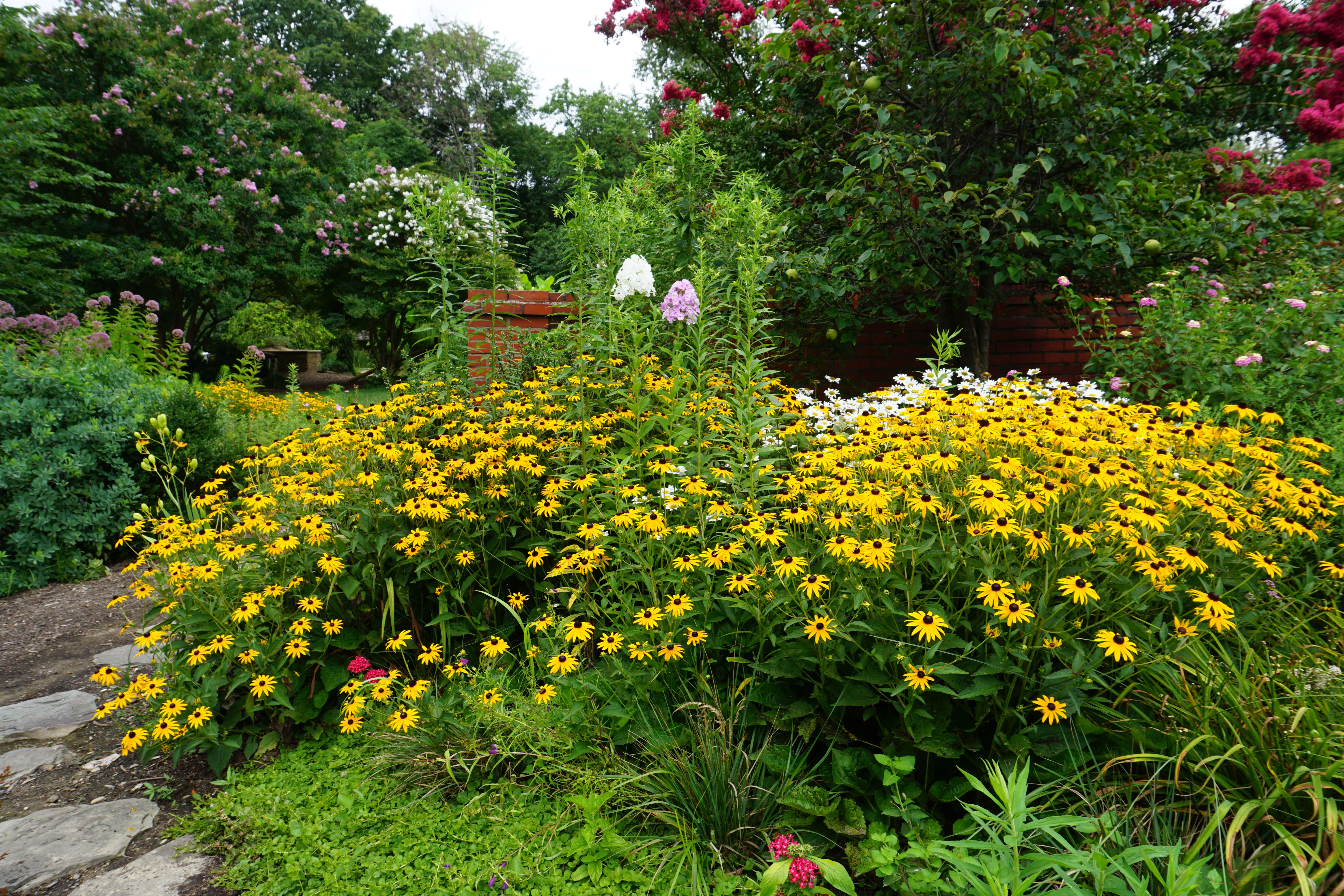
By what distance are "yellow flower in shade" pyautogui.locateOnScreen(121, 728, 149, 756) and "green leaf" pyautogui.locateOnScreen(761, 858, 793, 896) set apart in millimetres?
1881

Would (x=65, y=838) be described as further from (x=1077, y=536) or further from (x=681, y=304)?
(x=1077, y=536)

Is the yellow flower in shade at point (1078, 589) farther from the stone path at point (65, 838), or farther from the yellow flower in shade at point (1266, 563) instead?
the stone path at point (65, 838)

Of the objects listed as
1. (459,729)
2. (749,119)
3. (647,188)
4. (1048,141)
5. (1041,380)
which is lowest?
(459,729)

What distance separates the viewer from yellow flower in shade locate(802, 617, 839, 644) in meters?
1.71

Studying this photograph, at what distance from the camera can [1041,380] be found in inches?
204

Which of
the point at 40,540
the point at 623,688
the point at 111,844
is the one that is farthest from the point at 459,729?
the point at 40,540

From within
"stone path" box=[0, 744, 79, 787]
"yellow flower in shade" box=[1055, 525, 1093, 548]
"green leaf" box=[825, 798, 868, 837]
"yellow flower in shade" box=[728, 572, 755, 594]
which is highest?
"yellow flower in shade" box=[1055, 525, 1093, 548]

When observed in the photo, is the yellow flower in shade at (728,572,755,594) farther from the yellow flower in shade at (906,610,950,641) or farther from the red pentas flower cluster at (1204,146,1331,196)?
the red pentas flower cluster at (1204,146,1331,196)

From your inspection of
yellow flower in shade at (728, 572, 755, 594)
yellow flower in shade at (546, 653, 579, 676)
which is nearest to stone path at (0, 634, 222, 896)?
yellow flower in shade at (546, 653, 579, 676)

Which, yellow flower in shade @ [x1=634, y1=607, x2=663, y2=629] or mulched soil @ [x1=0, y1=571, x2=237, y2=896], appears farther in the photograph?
mulched soil @ [x1=0, y1=571, x2=237, y2=896]

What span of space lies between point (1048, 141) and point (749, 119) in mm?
2769

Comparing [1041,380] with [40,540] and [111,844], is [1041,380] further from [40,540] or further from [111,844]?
[40,540]

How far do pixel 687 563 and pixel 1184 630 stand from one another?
4.16 ft

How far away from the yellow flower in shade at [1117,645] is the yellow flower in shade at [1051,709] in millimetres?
170
